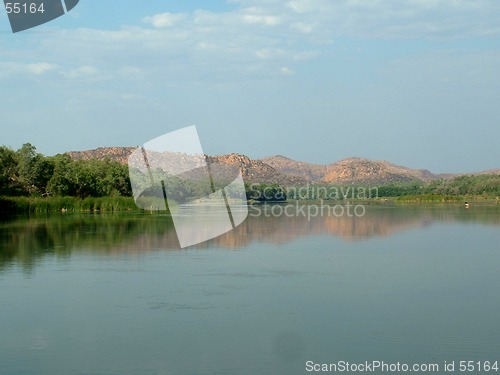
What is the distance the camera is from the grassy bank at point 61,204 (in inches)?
1658

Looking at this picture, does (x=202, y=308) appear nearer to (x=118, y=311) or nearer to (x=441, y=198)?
(x=118, y=311)

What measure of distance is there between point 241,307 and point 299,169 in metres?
171

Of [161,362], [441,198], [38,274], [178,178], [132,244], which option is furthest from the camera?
[441,198]

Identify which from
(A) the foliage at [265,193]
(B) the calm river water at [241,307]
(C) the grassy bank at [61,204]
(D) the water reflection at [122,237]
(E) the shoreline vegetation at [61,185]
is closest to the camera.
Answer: (B) the calm river water at [241,307]

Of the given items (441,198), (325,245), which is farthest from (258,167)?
(325,245)

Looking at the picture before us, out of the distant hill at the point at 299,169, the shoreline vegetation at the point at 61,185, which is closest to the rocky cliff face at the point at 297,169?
the distant hill at the point at 299,169

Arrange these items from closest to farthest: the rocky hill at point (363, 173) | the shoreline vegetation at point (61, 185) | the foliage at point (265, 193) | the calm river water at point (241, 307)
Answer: the calm river water at point (241, 307) → the shoreline vegetation at point (61, 185) → the foliage at point (265, 193) → the rocky hill at point (363, 173)

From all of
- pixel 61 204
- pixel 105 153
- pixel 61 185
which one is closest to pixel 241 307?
pixel 61 204

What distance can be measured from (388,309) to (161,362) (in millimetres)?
4209

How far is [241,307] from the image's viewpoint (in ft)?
34.4

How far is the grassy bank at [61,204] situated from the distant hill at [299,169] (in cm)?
5679

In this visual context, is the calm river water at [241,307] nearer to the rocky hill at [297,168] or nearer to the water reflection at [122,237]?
the water reflection at [122,237]

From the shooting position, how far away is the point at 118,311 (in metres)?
10.2

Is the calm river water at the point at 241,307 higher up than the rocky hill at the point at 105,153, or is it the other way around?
the rocky hill at the point at 105,153
